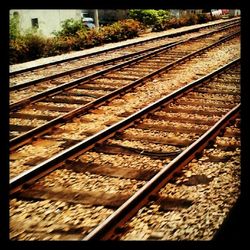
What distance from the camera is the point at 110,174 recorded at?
4.66 meters

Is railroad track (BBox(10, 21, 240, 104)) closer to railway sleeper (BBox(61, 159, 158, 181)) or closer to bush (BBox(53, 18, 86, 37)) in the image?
railway sleeper (BBox(61, 159, 158, 181))

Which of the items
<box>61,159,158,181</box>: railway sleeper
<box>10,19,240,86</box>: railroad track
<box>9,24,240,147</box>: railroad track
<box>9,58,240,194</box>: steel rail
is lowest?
<box>61,159,158,181</box>: railway sleeper

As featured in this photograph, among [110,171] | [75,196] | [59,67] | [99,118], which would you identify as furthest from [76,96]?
[75,196]

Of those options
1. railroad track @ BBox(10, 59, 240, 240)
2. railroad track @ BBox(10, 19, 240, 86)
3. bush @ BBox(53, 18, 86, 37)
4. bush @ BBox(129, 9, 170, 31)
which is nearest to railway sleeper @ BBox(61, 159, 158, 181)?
railroad track @ BBox(10, 59, 240, 240)

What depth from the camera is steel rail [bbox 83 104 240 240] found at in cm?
336

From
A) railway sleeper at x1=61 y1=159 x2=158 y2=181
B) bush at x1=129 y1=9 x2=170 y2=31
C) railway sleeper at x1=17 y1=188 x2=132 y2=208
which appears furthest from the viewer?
bush at x1=129 y1=9 x2=170 y2=31

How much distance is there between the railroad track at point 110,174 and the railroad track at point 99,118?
1.32 feet

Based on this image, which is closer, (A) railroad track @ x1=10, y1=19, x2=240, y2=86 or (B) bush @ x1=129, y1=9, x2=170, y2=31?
(A) railroad track @ x1=10, y1=19, x2=240, y2=86

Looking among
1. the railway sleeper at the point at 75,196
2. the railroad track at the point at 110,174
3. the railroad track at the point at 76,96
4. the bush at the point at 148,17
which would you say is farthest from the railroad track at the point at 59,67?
the bush at the point at 148,17

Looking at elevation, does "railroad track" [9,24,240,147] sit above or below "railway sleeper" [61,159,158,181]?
above

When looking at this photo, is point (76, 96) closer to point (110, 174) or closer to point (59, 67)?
point (110, 174)

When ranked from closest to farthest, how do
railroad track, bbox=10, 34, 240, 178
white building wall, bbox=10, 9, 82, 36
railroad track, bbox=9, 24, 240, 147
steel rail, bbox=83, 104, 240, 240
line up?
1. steel rail, bbox=83, 104, 240, 240
2. railroad track, bbox=10, 34, 240, 178
3. railroad track, bbox=9, 24, 240, 147
4. white building wall, bbox=10, 9, 82, 36

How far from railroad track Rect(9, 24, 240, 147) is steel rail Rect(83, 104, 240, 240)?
8.03ft
